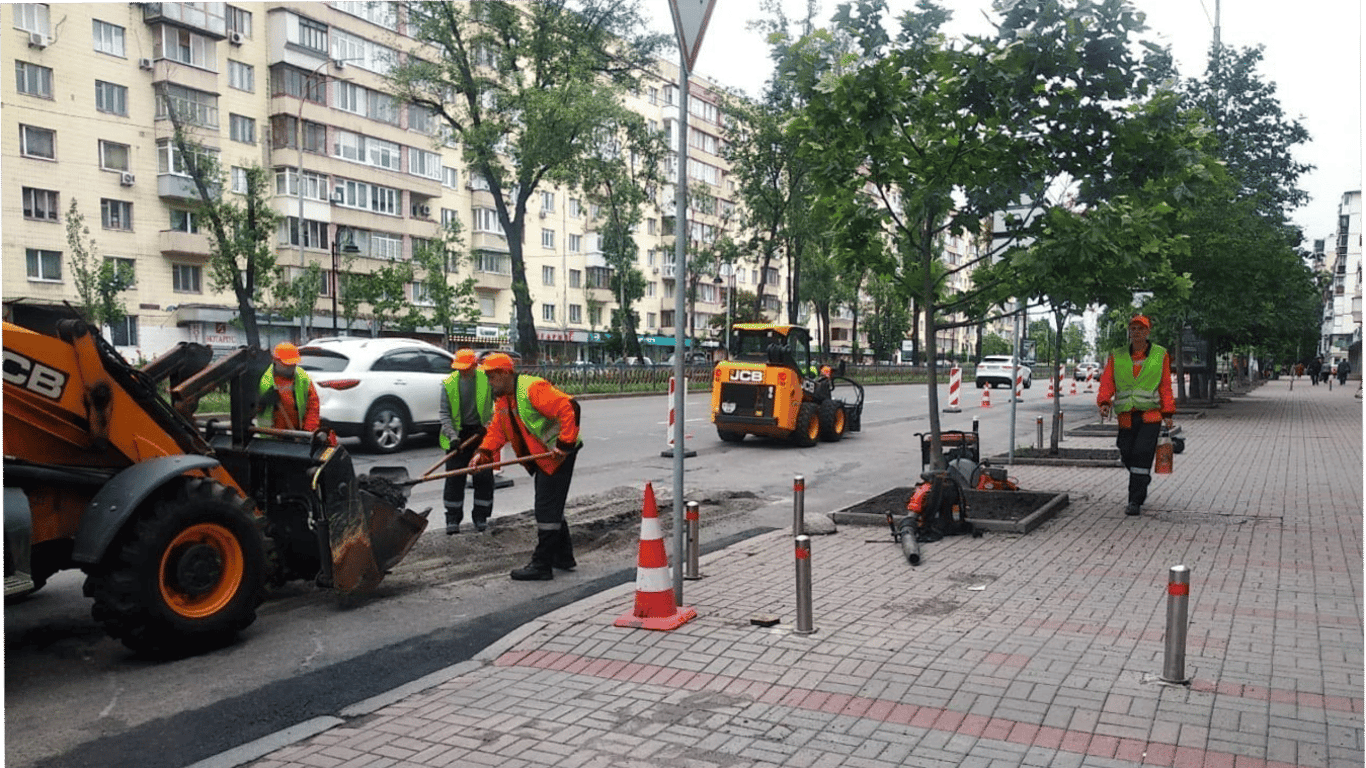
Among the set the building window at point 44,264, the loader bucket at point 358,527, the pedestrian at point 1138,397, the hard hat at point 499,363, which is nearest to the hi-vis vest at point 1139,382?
the pedestrian at point 1138,397

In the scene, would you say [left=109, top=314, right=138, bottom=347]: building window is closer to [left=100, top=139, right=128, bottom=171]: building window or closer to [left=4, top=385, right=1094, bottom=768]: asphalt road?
[left=100, top=139, right=128, bottom=171]: building window

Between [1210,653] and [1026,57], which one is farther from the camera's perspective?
[1026,57]

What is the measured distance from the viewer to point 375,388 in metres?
14.5

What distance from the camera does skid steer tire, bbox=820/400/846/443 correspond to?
17766mm

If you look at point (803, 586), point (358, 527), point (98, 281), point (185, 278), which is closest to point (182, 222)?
point (185, 278)

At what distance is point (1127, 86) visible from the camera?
8.97 metres

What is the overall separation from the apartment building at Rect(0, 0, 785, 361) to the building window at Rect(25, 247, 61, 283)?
5 cm

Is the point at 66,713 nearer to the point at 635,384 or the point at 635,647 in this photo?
the point at 635,647

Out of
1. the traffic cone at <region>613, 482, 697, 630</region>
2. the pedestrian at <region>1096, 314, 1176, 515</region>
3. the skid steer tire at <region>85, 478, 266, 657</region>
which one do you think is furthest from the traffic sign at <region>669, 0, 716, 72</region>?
the pedestrian at <region>1096, 314, 1176, 515</region>

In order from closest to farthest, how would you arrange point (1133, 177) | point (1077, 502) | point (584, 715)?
point (584, 715), point (1133, 177), point (1077, 502)

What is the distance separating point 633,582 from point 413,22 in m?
30.2

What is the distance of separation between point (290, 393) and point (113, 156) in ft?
122

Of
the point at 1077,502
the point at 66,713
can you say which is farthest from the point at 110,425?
the point at 1077,502

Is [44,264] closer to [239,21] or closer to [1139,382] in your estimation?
[239,21]
